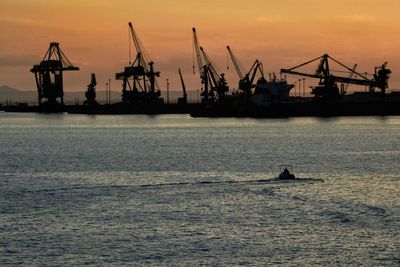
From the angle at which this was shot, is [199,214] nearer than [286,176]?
Yes

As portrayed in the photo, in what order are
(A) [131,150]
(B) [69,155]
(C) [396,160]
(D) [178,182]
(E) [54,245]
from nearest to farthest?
(E) [54,245]
(D) [178,182]
(C) [396,160]
(B) [69,155]
(A) [131,150]

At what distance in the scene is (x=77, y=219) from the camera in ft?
149

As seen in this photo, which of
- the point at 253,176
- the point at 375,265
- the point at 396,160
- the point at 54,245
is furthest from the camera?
the point at 396,160

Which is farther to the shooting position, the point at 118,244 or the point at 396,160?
the point at 396,160

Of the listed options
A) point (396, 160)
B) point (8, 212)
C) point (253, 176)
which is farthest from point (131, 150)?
point (8, 212)

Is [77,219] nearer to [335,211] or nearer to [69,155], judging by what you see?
[335,211]

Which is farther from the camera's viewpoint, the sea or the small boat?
the small boat

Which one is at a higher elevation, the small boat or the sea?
the small boat

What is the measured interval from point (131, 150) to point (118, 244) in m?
74.4

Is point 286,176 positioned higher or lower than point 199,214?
higher

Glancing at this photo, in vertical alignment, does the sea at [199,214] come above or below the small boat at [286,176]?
below

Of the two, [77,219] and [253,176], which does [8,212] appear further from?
[253,176]

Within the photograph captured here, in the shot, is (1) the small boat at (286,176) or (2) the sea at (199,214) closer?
(2) the sea at (199,214)

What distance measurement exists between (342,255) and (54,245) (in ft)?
40.5
